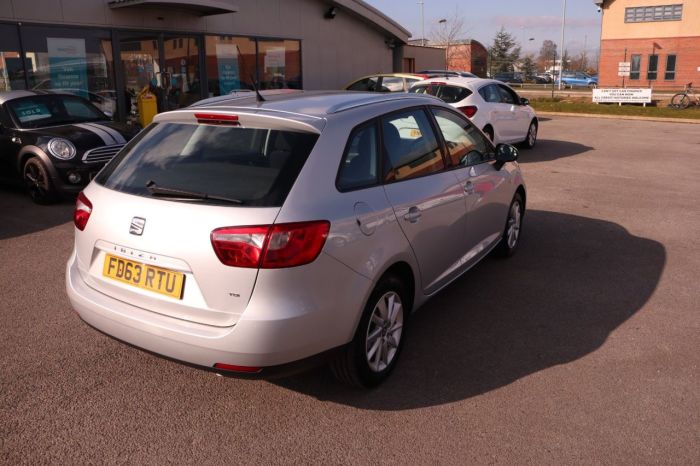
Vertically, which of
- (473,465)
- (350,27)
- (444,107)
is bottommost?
(473,465)

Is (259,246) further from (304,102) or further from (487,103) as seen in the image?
(487,103)

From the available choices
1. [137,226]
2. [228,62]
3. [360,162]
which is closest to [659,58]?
[228,62]

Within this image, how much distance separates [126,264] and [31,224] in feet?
16.1

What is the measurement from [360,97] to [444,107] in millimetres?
977

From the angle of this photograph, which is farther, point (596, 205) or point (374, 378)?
point (596, 205)

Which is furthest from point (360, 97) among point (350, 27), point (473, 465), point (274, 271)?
point (350, 27)

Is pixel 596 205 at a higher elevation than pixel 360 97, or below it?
below

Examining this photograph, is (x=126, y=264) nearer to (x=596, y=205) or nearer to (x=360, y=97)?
(x=360, y=97)

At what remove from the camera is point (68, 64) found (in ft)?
42.6

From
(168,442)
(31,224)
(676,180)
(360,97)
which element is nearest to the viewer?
(168,442)

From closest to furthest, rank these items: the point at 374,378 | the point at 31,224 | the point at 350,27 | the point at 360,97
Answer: the point at 374,378 → the point at 360,97 → the point at 31,224 → the point at 350,27

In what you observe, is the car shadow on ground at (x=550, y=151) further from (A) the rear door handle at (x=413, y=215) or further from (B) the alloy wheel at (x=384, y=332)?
(B) the alloy wheel at (x=384, y=332)

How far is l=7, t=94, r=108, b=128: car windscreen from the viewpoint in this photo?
8.88 m

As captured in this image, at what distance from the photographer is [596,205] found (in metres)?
8.30
